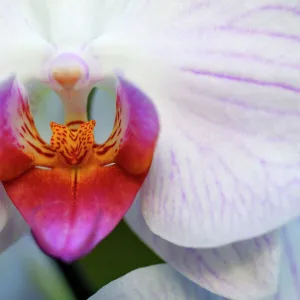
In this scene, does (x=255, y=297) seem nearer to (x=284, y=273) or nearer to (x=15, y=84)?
(x=284, y=273)

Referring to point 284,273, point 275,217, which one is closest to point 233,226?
point 275,217

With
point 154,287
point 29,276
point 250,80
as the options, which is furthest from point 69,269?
point 250,80

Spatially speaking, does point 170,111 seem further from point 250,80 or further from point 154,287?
point 154,287

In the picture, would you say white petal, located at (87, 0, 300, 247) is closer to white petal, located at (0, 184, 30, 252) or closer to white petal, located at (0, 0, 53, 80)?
white petal, located at (0, 0, 53, 80)

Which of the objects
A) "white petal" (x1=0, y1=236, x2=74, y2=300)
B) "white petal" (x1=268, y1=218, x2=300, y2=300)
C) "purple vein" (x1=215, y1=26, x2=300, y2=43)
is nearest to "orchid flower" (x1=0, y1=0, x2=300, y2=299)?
"purple vein" (x1=215, y1=26, x2=300, y2=43)

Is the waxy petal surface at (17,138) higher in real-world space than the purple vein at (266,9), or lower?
lower

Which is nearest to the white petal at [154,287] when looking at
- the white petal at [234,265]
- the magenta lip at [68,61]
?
the white petal at [234,265]

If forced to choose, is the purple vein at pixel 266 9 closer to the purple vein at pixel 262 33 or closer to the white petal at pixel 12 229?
the purple vein at pixel 262 33
